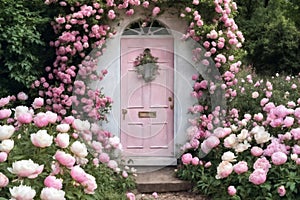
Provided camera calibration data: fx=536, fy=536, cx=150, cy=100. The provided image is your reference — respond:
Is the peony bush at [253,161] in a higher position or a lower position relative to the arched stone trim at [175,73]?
lower

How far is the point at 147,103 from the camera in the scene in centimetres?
692

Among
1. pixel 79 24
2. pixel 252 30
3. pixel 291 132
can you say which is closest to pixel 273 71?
pixel 252 30

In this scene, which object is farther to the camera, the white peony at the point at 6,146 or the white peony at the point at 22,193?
the white peony at the point at 6,146

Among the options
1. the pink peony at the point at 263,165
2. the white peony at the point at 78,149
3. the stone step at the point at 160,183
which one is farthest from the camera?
the stone step at the point at 160,183

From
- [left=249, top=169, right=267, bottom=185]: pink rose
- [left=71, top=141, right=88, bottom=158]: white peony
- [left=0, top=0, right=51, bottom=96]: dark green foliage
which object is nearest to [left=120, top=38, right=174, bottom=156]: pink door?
[left=0, top=0, right=51, bottom=96]: dark green foliage

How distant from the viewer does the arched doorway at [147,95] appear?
692cm

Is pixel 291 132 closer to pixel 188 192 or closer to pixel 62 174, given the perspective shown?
pixel 188 192

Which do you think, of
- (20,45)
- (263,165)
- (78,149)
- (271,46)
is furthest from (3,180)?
(271,46)

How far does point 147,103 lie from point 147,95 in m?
0.10

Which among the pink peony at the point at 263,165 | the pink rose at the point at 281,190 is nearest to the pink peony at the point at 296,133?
the pink peony at the point at 263,165

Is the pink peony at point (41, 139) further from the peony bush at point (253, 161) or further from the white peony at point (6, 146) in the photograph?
the peony bush at point (253, 161)

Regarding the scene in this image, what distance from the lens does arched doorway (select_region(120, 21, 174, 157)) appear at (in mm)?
6918

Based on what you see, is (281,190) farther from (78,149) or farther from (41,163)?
(41,163)

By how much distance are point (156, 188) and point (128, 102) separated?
1274 millimetres
